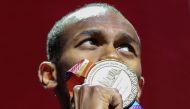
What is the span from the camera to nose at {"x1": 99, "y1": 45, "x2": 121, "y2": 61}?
1725mm

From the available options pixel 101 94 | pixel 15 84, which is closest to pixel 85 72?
pixel 101 94

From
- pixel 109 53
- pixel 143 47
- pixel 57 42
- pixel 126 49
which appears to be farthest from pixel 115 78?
pixel 143 47

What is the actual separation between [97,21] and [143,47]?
3.30 feet

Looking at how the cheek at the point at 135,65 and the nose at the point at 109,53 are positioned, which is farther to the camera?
the cheek at the point at 135,65

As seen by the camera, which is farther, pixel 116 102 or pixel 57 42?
pixel 57 42

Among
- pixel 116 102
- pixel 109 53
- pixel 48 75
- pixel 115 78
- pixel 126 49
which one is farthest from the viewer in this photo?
pixel 48 75

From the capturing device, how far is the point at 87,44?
5.92 ft

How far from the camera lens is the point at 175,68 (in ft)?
9.37

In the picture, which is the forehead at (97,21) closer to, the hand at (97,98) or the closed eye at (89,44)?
the closed eye at (89,44)

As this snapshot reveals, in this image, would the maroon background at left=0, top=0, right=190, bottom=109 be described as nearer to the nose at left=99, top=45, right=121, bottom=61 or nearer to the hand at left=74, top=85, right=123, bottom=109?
the nose at left=99, top=45, right=121, bottom=61

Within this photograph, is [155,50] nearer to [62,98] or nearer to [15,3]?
[15,3]

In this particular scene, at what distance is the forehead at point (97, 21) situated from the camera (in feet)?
6.11

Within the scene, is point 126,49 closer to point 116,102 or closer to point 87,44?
point 87,44

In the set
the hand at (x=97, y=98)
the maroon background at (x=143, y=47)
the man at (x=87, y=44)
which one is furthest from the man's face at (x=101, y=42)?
the maroon background at (x=143, y=47)
